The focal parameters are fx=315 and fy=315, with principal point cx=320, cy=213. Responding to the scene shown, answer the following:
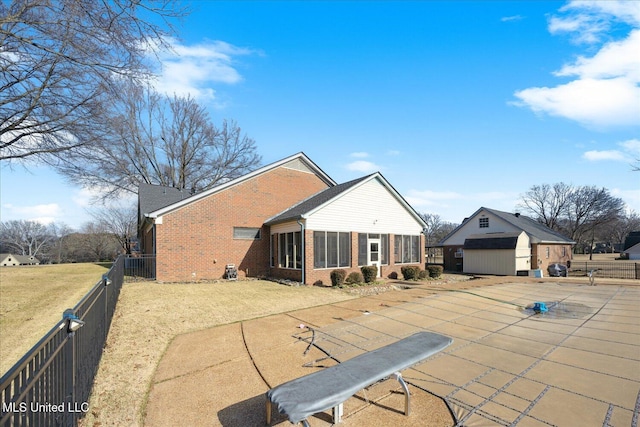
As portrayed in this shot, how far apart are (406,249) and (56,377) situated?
18638 millimetres

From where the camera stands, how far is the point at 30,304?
1242 cm

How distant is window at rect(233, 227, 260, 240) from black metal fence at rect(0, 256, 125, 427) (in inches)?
471

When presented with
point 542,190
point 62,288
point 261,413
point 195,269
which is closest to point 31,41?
point 261,413

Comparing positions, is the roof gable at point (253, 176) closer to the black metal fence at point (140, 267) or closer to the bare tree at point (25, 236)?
the black metal fence at point (140, 267)

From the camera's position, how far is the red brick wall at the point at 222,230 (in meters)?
15.2

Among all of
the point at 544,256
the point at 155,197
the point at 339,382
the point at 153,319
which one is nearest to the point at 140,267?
the point at 155,197

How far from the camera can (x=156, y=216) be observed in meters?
14.7

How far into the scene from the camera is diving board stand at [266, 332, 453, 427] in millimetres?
3031

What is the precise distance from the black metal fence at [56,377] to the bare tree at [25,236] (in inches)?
3212

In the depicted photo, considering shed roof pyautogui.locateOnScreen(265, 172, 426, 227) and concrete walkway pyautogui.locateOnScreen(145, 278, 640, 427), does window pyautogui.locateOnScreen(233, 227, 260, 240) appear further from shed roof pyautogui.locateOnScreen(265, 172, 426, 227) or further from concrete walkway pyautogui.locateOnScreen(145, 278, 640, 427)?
concrete walkway pyautogui.locateOnScreen(145, 278, 640, 427)

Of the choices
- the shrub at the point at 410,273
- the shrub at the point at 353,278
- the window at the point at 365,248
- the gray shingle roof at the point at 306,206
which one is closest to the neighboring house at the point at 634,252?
the shrub at the point at 410,273

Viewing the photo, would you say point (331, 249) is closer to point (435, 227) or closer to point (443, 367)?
point (443, 367)

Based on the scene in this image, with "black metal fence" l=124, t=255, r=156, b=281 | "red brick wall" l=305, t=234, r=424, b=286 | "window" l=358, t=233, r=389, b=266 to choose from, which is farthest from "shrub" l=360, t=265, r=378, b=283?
"black metal fence" l=124, t=255, r=156, b=281

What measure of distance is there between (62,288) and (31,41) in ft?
46.1
